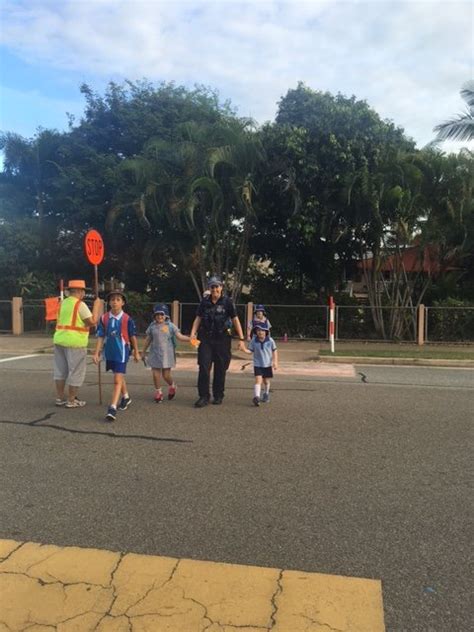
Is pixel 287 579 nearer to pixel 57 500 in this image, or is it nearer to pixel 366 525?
pixel 366 525

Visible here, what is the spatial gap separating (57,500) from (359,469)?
2.58 metres

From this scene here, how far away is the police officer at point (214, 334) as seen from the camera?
7.94 meters

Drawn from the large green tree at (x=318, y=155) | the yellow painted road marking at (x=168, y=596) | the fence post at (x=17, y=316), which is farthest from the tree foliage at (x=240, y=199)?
the yellow painted road marking at (x=168, y=596)

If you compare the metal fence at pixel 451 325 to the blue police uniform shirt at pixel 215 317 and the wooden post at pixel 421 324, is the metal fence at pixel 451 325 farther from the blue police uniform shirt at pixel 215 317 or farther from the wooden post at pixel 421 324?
the blue police uniform shirt at pixel 215 317

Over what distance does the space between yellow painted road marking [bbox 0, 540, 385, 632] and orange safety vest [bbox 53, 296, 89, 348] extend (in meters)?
4.21

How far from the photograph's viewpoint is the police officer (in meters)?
7.94

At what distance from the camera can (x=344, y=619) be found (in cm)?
288

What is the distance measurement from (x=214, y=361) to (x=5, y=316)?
49.0ft

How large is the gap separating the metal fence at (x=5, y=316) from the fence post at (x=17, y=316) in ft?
1.88

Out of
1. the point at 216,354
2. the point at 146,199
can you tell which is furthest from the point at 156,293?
the point at 216,354

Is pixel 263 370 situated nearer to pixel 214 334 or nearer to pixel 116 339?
pixel 214 334

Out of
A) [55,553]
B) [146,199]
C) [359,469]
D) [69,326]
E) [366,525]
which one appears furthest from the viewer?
[146,199]

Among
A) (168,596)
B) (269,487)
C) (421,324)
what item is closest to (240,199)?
(421,324)

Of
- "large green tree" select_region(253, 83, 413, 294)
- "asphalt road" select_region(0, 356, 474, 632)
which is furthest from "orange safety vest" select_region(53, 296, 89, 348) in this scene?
"large green tree" select_region(253, 83, 413, 294)
